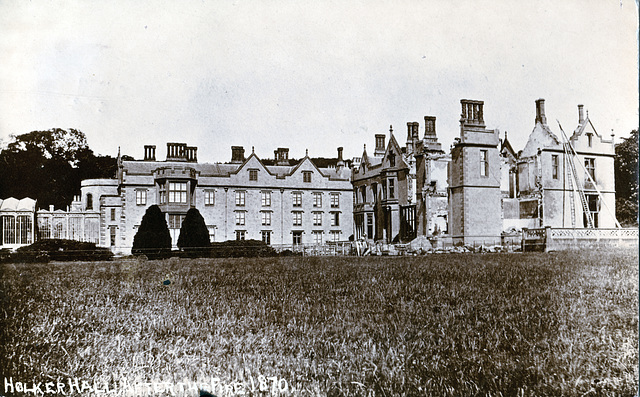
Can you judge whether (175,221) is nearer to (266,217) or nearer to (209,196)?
(209,196)

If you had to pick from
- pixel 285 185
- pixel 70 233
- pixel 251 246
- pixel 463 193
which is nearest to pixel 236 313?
pixel 70 233

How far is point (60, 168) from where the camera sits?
7.55 m

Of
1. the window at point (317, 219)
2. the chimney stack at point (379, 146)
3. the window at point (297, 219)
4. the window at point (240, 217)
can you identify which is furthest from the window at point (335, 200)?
the chimney stack at point (379, 146)

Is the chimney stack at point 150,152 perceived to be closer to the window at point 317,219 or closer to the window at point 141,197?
the window at point 141,197

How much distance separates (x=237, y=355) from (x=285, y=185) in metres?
9.22


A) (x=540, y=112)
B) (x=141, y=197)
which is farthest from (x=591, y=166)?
(x=141, y=197)

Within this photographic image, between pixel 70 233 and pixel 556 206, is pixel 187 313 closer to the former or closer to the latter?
pixel 70 233

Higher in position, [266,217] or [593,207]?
[593,207]

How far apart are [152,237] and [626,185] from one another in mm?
8224

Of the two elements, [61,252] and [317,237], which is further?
[317,237]

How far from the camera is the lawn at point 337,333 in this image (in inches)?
156

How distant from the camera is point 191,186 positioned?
35.6 ft

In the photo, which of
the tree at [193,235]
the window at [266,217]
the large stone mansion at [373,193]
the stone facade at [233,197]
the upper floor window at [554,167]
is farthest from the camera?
the window at [266,217]

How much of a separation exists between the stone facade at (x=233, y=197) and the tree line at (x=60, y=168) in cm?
63
